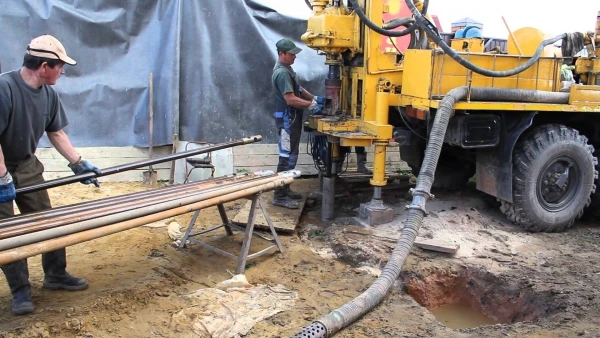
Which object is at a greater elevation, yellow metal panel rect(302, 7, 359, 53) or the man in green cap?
yellow metal panel rect(302, 7, 359, 53)

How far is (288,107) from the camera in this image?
6.30m

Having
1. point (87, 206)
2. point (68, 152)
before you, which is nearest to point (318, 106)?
point (68, 152)

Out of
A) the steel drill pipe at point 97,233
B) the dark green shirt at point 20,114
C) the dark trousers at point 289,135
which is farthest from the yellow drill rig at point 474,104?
the dark green shirt at point 20,114

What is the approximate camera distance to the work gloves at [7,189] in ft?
11.5

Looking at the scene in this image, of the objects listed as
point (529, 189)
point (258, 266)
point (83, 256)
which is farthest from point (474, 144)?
point (83, 256)

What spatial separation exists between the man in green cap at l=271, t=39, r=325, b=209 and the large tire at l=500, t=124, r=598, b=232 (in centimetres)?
228

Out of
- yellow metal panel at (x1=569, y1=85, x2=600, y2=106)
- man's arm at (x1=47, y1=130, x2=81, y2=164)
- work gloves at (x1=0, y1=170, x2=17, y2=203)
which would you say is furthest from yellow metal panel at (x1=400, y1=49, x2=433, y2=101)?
work gloves at (x1=0, y1=170, x2=17, y2=203)

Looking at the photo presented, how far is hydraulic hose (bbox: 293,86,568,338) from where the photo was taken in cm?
364

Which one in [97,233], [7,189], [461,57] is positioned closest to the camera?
[97,233]

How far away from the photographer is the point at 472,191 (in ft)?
22.6

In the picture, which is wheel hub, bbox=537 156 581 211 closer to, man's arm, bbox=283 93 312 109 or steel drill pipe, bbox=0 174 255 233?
man's arm, bbox=283 93 312 109

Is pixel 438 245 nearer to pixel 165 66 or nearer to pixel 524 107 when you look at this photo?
pixel 524 107

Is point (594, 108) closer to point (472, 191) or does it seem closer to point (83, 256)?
point (472, 191)

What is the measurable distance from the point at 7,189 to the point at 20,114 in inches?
21.8
